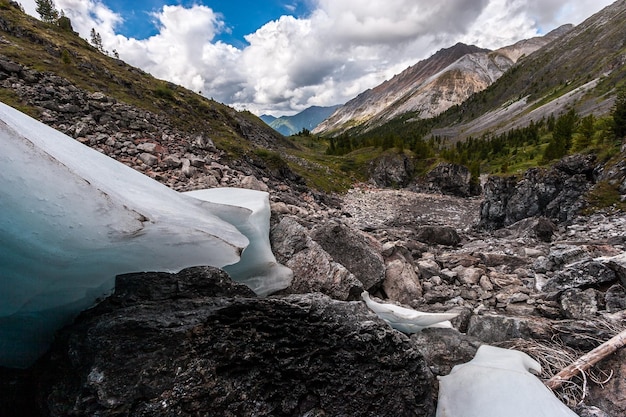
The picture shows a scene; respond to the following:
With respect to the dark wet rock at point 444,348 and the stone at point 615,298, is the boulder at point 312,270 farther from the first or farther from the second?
the stone at point 615,298

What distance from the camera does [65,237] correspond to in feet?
7.84

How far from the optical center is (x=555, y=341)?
4.32 metres

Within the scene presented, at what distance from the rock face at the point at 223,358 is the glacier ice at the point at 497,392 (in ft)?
1.03

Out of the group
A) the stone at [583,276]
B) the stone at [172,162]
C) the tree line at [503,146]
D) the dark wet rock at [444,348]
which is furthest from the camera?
the tree line at [503,146]

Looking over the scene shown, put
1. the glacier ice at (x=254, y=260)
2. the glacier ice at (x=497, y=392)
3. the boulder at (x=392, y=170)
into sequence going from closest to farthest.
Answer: the glacier ice at (x=497, y=392)
the glacier ice at (x=254, y=260)
the boulder at (x=392, y=170)

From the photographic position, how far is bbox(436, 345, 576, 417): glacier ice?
2.91m

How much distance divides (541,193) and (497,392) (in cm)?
2293

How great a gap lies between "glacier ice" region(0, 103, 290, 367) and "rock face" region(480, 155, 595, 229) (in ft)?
69.5

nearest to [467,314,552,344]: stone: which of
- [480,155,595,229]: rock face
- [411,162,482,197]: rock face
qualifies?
[480,155,595,229]: rock face

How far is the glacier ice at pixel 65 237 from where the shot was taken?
226 cm

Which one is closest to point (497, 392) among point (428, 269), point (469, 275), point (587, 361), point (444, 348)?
point (444, 348)

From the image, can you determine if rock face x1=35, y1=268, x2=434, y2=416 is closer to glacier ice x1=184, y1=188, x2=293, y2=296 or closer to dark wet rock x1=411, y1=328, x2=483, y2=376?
glacier ice x1=184, y1=188, x2=293, y2=296

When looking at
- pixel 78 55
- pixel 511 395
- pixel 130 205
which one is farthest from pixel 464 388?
pixel 78 55

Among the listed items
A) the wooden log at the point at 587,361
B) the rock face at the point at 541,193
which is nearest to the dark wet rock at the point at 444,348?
the wooden log at the point at 587,361
